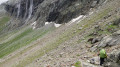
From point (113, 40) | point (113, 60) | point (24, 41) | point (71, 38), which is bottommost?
point (113, 60)

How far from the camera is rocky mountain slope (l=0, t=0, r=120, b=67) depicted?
1695cm

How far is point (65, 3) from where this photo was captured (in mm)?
61469

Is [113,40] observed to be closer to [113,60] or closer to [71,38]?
[113,60]

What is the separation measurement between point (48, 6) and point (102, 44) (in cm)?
6287

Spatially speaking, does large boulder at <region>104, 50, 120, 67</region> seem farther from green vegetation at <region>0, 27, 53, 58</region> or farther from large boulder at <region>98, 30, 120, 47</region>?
green vegetation at <region>0, 27, 53, 58</region>

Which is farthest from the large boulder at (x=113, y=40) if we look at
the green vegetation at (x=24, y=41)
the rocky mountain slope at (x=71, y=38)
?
the green vegetation at (x=24, y=41)

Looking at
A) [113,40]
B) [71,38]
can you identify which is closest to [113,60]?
[113,40]

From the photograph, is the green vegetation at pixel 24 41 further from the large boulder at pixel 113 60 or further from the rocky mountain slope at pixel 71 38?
the large boulder at pixel 113 60

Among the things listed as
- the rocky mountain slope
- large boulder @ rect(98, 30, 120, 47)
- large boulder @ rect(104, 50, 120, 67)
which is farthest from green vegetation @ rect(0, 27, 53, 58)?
large boulder @ rect(104, 50, 120, 67)

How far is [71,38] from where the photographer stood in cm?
2877

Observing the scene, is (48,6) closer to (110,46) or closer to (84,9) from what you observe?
(84,9)

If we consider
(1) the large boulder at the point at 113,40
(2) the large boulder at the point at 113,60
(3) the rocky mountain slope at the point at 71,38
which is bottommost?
(2) the large boulder at the point at 113,60

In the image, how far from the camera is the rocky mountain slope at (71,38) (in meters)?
17.0

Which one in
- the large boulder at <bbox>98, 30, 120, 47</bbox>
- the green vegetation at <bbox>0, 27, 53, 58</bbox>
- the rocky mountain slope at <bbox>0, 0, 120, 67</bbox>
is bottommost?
the large boulder at <bbox>98, 30, 120, 47</bbox>
